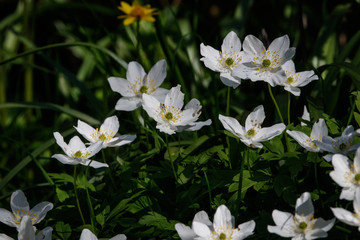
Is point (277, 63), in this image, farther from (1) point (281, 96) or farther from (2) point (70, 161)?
(2) point (70, 161)

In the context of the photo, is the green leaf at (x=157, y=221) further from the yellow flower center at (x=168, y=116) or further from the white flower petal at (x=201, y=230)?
the yellow flower center at (x=168, y=116)

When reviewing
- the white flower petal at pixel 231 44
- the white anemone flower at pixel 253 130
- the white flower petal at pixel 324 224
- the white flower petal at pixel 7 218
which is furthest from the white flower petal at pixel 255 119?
the white flower petal at pixel 7 218

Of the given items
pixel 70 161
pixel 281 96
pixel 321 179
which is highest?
pixel 70 161

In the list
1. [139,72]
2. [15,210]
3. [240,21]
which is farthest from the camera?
[240,21]

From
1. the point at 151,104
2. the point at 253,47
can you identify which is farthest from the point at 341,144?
the point at 151,104

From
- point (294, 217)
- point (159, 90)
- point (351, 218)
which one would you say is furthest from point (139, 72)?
point (351, 218)

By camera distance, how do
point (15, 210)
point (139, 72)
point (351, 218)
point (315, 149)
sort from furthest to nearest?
point (139, 72), point (15, 210), point (315, 149), point (351, 218)

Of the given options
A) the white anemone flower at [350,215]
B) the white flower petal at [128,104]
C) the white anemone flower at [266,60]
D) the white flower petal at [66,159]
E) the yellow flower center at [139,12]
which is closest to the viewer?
the white anemone flower at [350,215]
